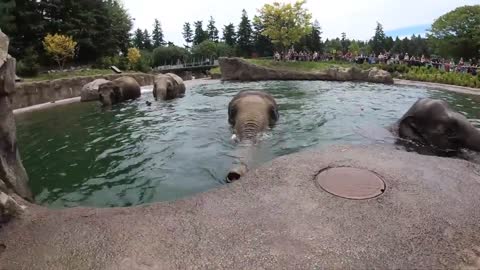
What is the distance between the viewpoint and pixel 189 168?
8648mm

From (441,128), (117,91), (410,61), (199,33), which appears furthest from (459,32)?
(199,33)

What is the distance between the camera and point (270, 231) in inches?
180

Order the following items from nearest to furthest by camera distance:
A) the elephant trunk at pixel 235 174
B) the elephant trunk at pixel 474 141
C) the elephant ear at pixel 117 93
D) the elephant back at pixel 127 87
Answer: the elephant trunk at pixel 235 174 < the elephant trunk at pixel 474 141 < the elephant ear at pixel 117 93 < the elephant back at pixel 127 87

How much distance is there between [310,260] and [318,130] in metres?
8.70

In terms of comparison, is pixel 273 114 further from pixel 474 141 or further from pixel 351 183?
pixel 351 183

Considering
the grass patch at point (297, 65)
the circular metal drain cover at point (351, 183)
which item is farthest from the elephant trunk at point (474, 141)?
the grass patch at point (297, 65)

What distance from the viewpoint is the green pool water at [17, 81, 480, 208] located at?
7527 millimetres

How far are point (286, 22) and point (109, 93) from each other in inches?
1643

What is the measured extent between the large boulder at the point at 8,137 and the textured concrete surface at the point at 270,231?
28.5 inches

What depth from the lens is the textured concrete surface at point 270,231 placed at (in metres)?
4.04

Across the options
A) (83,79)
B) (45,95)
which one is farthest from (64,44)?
(45,95)

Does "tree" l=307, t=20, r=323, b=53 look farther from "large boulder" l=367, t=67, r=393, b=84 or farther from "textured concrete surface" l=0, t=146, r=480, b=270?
"textured concrete surface" l=0, t=146, r=480, b=270

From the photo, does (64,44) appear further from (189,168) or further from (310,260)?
(310,260)

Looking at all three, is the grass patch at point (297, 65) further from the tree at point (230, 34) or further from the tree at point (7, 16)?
the tree at point (230, 34)
